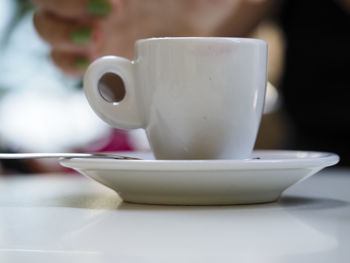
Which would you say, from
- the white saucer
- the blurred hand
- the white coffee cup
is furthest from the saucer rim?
the blurred hand

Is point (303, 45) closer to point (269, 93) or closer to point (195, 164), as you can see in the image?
Answer: point (269, 93)

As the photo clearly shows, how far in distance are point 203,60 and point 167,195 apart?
132 millimetres

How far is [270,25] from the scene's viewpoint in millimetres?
1758

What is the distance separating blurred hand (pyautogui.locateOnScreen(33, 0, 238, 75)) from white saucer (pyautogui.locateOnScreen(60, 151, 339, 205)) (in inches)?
20.9

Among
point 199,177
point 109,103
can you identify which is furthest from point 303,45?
point 199,177

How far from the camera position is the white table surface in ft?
0.91

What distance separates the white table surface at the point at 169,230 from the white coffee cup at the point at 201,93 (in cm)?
7

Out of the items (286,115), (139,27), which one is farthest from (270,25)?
(139,27)

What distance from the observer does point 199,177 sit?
0.42 metres

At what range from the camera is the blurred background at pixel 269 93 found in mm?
1286

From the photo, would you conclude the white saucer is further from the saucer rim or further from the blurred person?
the blurred person

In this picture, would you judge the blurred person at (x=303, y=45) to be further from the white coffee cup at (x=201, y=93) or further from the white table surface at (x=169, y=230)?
the white table surface at (x=169, y=230)

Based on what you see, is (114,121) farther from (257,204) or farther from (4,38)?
(4,38)

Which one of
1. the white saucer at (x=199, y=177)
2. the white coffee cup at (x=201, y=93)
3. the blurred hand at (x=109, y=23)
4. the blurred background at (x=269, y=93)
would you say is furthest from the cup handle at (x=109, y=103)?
the blurred background at (x=269, y=93)
